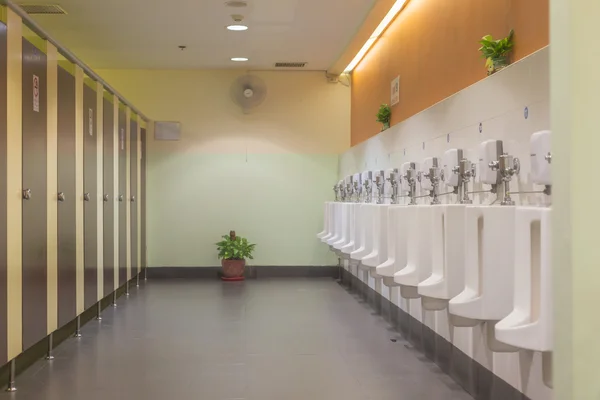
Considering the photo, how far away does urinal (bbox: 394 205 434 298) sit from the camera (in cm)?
327

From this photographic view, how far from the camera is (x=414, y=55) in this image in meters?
4.91

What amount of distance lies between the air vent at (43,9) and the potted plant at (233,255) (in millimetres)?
3263

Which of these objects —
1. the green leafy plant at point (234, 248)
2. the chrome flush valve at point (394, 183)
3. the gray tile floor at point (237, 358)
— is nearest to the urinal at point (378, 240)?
the chrome flush valve at point (394, 183)

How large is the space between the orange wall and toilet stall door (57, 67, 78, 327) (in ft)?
7.60

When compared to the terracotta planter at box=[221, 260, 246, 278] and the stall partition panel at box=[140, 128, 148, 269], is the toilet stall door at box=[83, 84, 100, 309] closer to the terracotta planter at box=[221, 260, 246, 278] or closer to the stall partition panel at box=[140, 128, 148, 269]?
the stall partition panel at box=[140, 128, 148, 269]

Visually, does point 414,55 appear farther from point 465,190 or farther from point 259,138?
point 259,138

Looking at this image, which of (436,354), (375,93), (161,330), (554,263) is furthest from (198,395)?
(375,93)

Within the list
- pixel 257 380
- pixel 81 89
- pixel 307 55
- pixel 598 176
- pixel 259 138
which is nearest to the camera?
pixel 598 176

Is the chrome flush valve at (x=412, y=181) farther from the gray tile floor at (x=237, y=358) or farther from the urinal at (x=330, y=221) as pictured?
the urinal at (x=330, y=221)

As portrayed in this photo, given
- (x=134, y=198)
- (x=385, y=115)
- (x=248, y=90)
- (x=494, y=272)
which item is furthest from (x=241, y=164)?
(x=494, y=272)

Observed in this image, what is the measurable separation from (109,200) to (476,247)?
146 inches

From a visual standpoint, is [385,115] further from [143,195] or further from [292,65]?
[143,195]

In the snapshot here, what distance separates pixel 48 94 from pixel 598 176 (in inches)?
127

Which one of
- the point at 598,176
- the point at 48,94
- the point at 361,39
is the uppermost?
the point at 361,39
